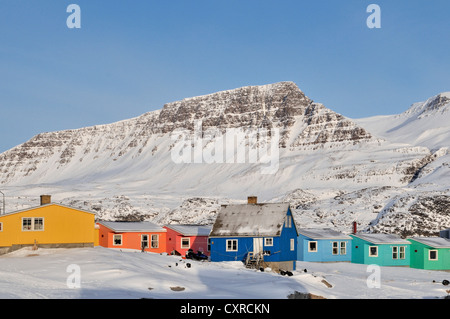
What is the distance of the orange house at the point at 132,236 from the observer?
51.5 m

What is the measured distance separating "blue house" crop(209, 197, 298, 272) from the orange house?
7940mm

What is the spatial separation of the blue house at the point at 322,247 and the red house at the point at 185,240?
901cm

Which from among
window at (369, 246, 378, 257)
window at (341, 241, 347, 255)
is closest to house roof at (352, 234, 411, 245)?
window at (369, 246, 378, 257)

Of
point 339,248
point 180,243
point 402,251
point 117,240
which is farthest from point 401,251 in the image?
point 117,240

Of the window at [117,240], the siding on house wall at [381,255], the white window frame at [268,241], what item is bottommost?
the siding on house wall at [381,255]

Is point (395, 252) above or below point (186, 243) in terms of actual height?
below

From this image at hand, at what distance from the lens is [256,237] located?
45.2m

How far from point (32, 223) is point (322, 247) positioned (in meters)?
26.3

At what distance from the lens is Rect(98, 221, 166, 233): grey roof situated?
5121 cm

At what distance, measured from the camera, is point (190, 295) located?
1074 inches

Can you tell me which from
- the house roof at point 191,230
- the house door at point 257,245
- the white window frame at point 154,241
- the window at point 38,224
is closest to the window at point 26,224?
the window at point 38,224

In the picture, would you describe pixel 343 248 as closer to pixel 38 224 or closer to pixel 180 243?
pixel 180 243

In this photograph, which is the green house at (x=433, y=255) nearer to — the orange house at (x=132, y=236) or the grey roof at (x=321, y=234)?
the grey roof at (x=321, y=234)
